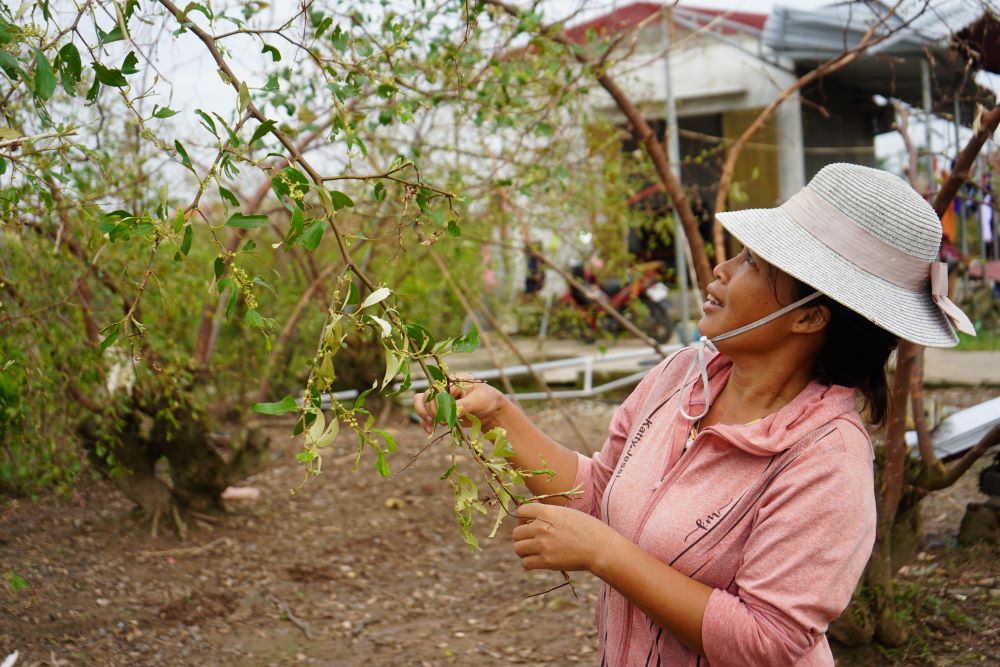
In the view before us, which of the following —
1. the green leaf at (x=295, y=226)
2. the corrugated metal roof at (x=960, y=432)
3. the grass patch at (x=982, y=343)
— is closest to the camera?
the green leaf at (x=295, y=226)

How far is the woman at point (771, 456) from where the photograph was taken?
1.50 meters

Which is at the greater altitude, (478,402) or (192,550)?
(478,402)

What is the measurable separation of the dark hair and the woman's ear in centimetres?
1

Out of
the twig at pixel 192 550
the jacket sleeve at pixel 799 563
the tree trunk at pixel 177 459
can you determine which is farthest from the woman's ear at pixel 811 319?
the twig at pixel 192 550

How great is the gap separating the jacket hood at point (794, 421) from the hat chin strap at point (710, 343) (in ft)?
0.33

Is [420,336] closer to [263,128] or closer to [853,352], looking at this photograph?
[263,128]

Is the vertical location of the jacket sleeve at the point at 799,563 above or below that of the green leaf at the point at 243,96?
below

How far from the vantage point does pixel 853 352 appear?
1.70 metres

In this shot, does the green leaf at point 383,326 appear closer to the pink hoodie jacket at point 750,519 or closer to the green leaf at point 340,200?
the green leaf at point 340,200

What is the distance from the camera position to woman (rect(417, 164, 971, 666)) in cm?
150

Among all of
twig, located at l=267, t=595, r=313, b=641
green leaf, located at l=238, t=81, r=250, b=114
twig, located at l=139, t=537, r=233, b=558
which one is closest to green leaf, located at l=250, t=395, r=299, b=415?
green leaf, located at l=238, t=81, r=250, b=114

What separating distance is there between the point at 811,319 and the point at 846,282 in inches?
4.2

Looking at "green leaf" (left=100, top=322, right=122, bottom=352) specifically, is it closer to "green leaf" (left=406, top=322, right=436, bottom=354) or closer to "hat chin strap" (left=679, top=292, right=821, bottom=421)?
"green leaf" (left=406, top=322, right=436, bottom=354)

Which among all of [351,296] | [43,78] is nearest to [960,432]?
[351,296]
